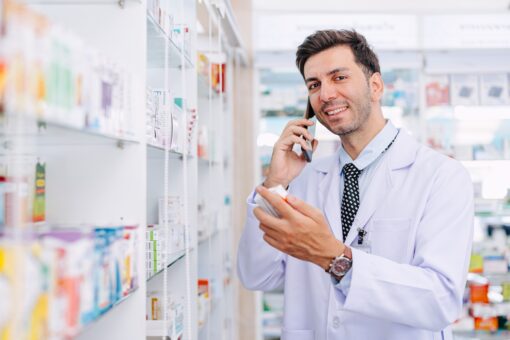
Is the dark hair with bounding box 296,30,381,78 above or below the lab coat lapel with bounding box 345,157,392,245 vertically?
above

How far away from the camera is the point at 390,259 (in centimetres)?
200

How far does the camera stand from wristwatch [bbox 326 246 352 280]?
1.64 m

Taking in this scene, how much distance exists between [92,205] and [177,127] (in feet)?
2.57

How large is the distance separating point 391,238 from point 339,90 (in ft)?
1.97

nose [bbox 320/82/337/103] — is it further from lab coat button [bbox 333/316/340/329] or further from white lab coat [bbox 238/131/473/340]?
lab coat button [bbox 333/316/340/329]

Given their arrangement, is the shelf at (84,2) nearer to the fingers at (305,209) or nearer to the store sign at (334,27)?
the fingers at (305,209)

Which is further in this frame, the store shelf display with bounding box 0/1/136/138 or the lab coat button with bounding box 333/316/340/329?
the lab coat button with bounding box 333/316/340/329

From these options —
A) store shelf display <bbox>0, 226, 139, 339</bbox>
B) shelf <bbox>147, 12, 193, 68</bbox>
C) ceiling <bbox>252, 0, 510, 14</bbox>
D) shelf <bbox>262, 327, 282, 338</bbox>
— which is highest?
ceiling <bbox>252, 0, 510, 14</bbox>

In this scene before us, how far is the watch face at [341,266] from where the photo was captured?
5.37ft

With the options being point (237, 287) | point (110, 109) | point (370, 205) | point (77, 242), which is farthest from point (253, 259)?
point (237, 287)

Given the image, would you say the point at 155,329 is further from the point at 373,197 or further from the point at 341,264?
the point at 373,197

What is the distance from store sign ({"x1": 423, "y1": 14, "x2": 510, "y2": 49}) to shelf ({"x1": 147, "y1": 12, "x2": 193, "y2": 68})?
3.06 m

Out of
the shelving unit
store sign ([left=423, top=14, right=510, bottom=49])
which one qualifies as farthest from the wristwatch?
store sign ([left=423, top=14, right=510, bottom=49])

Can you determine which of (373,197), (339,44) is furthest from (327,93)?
(373,197)
